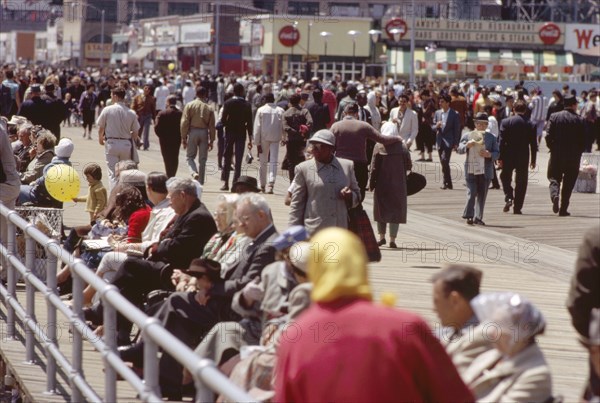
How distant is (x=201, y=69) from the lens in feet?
310

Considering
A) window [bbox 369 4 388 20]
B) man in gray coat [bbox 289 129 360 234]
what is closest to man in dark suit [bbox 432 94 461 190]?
man in gray coat [bbox 289 129 360 234]

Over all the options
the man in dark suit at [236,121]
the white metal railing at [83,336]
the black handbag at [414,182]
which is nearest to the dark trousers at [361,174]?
the black handbag at [414,182]

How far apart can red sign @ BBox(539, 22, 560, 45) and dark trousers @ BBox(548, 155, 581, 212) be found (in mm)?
67213

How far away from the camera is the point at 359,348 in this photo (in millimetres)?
4949

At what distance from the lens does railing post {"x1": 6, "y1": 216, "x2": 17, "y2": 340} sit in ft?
32.0

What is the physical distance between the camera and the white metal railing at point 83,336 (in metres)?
5.00

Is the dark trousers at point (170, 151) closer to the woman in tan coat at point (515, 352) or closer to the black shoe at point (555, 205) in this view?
the black shoe at point (555, 205)

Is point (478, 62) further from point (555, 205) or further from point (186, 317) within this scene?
point (186, 317)

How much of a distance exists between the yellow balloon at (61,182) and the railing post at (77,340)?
6.23 meters

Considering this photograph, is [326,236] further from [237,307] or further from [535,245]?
[535,245]

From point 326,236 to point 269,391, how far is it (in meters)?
1.87

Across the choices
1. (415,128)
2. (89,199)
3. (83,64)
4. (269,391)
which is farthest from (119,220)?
(83,64)

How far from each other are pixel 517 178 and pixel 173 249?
11001mm

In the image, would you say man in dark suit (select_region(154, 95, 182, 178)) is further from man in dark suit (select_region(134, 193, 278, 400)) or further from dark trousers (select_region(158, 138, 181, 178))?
man in dark suit (select_region(134, 193, 278, 400))
